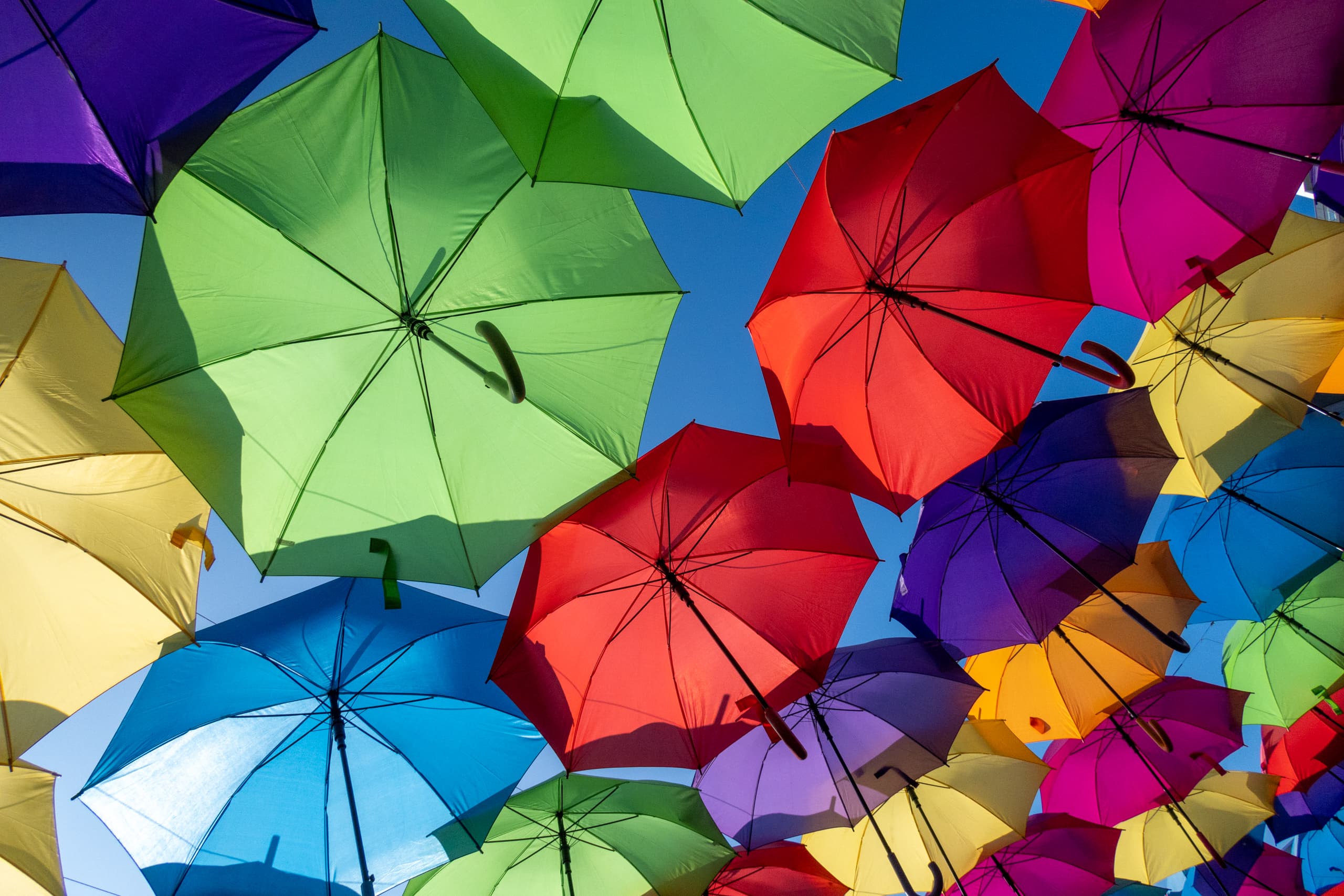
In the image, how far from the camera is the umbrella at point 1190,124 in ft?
14.3

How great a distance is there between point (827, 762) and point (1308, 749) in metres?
6.81

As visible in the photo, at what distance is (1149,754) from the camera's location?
6.97 m

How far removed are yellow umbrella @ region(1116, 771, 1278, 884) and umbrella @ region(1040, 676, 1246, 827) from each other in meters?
0.75

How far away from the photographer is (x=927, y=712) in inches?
220

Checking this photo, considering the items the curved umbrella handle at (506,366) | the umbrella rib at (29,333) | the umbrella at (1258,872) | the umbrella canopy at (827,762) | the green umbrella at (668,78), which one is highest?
the green umbrella at (668,78)

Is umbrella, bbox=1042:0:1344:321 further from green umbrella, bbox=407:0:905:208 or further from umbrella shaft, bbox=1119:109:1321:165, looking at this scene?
green umbrella, bbox=407:0:905:208

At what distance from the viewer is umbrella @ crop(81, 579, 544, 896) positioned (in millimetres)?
4777

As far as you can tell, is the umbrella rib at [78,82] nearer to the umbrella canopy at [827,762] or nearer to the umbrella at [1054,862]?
the umbrella canopy at [827,762]

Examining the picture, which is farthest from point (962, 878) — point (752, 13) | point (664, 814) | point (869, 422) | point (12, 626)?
point (12, 626)

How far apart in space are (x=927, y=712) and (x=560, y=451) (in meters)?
3.79

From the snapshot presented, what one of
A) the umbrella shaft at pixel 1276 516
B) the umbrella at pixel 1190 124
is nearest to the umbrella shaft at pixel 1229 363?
the umbrella shaft at pixel 1276 516

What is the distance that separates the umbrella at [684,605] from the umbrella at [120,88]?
307 centimetres

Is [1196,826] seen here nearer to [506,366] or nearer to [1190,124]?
[1190,124]

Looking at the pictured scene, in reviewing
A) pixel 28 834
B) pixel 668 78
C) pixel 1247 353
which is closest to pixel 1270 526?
pixel 1247 353
